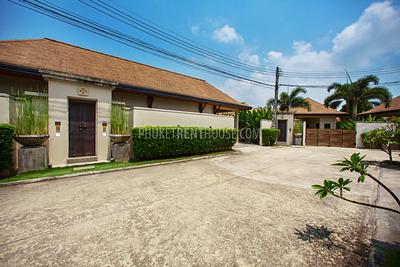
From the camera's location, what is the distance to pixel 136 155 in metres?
7.74

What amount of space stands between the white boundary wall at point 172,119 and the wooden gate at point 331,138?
11378 mm

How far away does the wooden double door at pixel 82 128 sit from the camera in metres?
7.09

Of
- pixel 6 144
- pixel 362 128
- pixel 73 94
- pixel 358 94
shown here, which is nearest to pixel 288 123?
pixel 362 128

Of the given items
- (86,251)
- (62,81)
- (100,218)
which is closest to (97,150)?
(62,81)

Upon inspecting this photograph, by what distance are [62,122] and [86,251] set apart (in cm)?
604

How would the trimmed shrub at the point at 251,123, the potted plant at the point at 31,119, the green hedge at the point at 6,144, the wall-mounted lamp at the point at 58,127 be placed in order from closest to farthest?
the green hedge at the point at 6,144, the potted plant at the point at 31,119, the wall-mounted lamp at the point at 58,127, the trimmed shrub at the point at 251,123

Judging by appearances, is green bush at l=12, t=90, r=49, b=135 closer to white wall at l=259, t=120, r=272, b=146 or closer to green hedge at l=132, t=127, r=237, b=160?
green hedge at l=132, t=127, r=237, b=160

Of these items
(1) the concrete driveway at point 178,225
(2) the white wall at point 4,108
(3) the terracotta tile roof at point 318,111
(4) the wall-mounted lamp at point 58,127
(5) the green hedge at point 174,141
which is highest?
(3) the terracotta tile roof at point 318,111

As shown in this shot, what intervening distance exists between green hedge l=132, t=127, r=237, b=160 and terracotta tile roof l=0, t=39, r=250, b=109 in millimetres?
3284

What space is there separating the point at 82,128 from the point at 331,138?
20996 millimetres

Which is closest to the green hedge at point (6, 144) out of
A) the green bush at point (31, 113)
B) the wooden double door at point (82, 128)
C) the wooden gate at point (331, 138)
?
the green bush at point (31, 113)

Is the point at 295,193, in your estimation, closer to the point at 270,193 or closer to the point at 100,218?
the point at 270,193

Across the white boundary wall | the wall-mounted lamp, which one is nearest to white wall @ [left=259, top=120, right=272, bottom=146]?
the white boundary wall

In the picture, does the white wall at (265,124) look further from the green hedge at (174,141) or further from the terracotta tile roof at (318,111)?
the terracotta tile roof at (318,111)
